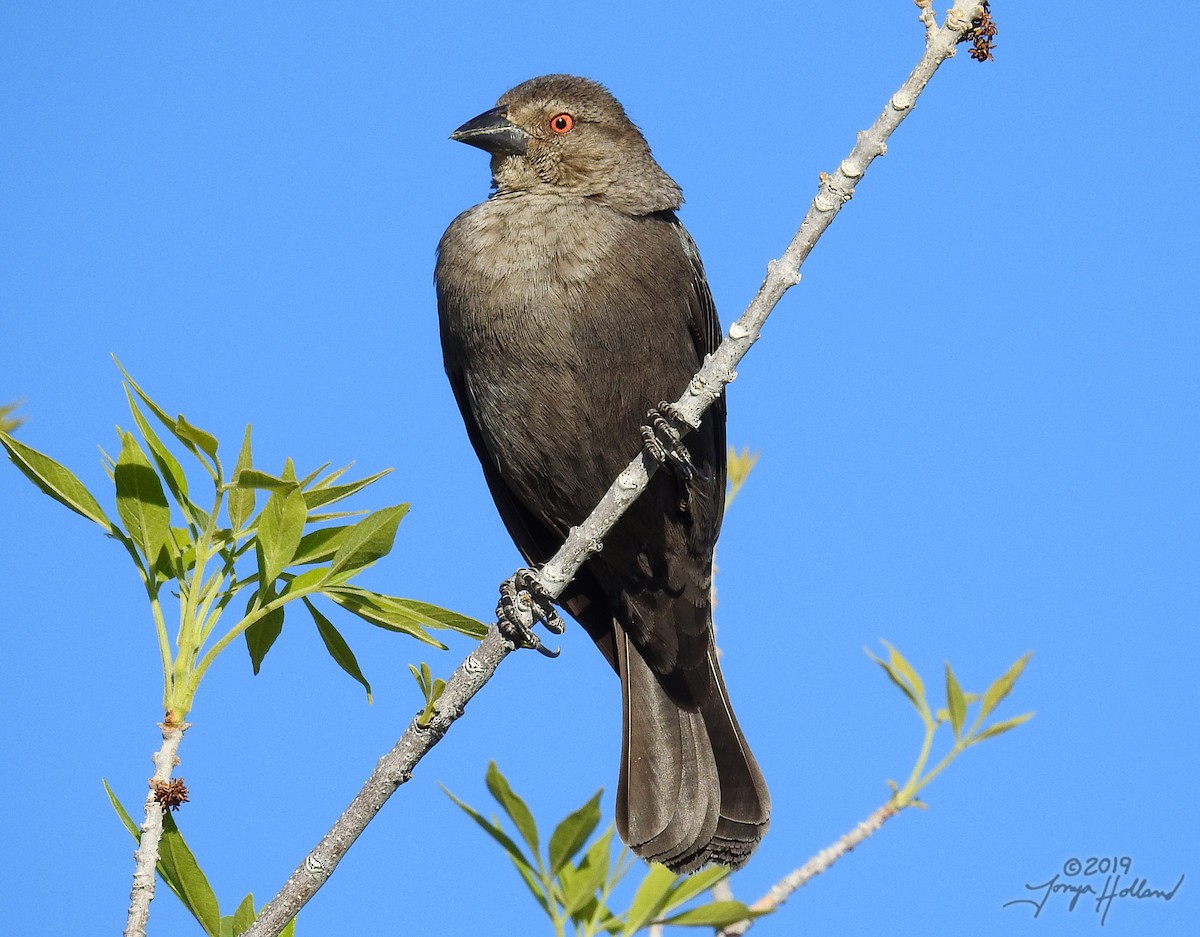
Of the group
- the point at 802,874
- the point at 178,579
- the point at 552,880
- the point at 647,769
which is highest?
the point at 647,769

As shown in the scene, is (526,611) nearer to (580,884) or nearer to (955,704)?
(955,704)

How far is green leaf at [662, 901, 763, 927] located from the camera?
2.00 meters

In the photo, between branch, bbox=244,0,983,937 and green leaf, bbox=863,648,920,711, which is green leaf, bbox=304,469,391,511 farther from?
green leaf, bbox=863,648,920,711

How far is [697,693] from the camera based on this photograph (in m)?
5.03

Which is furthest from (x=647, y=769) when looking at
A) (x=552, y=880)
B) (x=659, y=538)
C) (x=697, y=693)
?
(x=552, y=880)

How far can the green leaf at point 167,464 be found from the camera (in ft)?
7.70

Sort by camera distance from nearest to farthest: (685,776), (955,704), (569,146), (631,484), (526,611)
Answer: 1. (955,704)
2. (631,484)
3. (526,611)
4. (685,776)
5. (569,146)

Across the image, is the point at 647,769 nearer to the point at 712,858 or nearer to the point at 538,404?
the point at 712,858

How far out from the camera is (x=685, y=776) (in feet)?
15.6

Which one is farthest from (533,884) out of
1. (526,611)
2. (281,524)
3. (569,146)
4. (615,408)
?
(569,146)

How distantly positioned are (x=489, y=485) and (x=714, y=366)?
2.00 meters

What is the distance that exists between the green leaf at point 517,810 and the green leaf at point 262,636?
2.19 feet

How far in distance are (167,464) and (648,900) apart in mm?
1201

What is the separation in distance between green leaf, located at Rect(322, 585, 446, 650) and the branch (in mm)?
198
